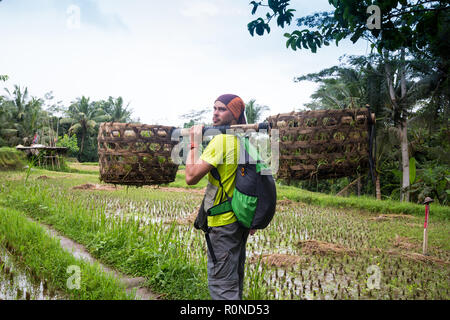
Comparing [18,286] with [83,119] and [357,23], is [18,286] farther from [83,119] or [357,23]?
[83,119]

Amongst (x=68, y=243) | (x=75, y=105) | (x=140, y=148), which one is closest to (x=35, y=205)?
(x=68, y=243)

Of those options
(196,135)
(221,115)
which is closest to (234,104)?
(221,115)

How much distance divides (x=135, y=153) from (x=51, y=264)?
1570 millimetres

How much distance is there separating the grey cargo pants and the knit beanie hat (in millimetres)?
617

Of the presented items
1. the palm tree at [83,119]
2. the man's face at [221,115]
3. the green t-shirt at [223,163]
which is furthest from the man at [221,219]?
the palm tree at [83,119]

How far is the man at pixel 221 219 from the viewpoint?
1.83m

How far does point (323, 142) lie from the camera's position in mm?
1913

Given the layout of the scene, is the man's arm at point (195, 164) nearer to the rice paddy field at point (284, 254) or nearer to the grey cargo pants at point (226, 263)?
the grey cargo pants at point (226, 263)

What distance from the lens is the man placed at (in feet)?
6.00

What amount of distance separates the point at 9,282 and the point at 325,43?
11.1 feet

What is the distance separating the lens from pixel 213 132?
193cm

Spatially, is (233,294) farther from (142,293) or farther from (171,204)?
(171,204)

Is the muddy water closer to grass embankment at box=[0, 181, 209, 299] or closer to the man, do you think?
grass embankment at box=[0, 181, 209, 299]

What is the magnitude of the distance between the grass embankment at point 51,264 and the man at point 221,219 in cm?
100
